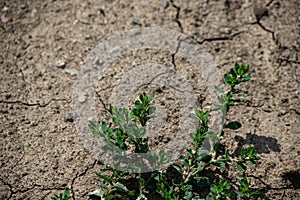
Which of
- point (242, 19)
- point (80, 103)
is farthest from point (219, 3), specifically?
point (80, 103)

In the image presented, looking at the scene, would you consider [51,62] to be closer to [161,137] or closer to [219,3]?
[161,137]

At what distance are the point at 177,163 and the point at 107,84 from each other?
0.82 m

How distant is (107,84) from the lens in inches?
125

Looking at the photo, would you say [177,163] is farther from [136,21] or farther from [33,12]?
[33,12]

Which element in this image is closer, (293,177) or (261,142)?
(293,177)

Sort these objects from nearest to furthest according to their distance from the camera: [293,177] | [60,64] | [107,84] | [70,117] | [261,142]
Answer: [293,177] < [261,142] < [70,117] < [107,84] < [60,64]

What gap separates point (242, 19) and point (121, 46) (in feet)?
3.33

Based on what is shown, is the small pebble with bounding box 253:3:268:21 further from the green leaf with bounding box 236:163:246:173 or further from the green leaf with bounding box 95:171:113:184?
the green leaf with bounding box 95:171:113:184

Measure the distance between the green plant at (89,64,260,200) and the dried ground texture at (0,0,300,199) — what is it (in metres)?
0.19

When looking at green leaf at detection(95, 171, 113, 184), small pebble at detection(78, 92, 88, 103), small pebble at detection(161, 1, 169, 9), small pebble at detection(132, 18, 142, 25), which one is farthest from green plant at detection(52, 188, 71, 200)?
small pebble at detection(161, 1, 169, 9)

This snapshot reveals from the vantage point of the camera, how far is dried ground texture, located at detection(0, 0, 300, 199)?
283 centimetres

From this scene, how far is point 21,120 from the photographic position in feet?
10.0

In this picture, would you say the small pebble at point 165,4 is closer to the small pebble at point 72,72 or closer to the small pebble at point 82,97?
the small pebble at point 72,72

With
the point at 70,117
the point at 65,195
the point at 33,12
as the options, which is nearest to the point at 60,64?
the point at 70,117
